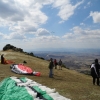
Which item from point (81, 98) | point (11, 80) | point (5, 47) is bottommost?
point (81, 98)

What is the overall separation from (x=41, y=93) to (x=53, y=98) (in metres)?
1.23

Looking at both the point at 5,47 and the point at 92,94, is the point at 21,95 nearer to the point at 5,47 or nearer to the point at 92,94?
the point at 92,94

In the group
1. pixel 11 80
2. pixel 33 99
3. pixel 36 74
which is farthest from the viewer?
pixel 36 74

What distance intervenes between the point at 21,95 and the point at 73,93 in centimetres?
559

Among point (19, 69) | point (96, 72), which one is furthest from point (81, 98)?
point (19, 69)

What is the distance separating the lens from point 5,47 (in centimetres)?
8388

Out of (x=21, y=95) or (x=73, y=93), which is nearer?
(x=21, y=95)

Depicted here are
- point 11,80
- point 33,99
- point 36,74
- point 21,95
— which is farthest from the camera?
point 36,74

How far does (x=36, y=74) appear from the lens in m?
29.3

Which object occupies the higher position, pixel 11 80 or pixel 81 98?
pixel 11 80

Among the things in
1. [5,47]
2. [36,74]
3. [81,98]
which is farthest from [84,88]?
[5,47]

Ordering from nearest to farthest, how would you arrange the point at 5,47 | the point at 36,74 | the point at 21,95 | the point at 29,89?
the point at 21,95, the point at 29,89, the point at 36,74, the point at 5,47

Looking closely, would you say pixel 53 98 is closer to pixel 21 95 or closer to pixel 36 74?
pixel 21 95

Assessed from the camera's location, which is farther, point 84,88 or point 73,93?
point 84,88
